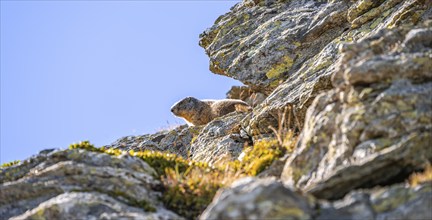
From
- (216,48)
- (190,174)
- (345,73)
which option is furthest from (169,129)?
(345,73)

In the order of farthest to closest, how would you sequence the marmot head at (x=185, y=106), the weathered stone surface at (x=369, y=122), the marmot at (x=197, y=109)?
the marmot head at (x=185, y=106) → the marmot at (x=197, y=109) → the weathered stone surface at (x=369, y=122)

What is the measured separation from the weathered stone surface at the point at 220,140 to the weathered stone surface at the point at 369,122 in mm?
7894

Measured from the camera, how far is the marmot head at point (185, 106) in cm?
3375

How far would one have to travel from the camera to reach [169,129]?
27.9 m

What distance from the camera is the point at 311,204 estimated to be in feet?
23.1

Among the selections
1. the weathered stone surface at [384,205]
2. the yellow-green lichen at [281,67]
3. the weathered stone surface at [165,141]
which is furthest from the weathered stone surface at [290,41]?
the weathered stone surface at [384,205]

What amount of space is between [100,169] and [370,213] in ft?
17.1

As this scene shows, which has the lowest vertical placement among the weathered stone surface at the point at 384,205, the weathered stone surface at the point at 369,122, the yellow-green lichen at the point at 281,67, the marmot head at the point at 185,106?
the weathered stone surface at the point at 384,205

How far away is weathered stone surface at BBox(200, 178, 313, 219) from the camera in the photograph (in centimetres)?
648

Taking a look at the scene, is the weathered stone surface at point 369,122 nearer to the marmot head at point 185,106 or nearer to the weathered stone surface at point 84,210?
the weathered stone surface at point 84,210

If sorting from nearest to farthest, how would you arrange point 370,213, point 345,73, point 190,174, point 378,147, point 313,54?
1. point 370,213
2. point 378,147
3. point 345,73
4. point 190,174
5. point 313,54

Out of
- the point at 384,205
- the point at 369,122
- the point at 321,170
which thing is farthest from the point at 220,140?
the point at 384,205

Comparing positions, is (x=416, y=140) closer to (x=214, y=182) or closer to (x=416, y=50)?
(x=416, y=50)

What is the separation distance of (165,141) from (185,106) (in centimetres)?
833
